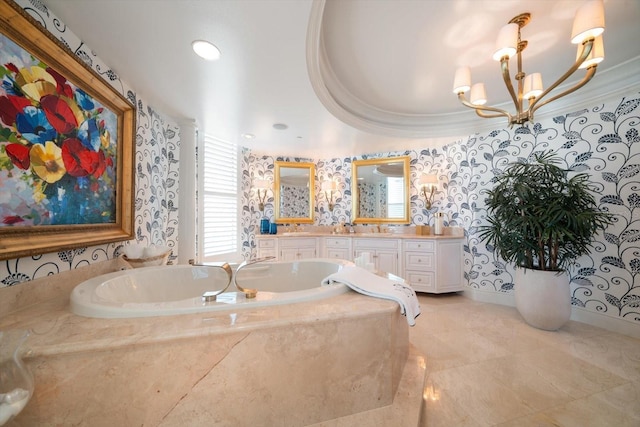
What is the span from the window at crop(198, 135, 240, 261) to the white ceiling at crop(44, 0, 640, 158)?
45 centimetres

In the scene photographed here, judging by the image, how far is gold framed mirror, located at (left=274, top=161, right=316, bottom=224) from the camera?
3.85 metres

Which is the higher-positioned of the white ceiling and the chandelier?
the white ceiling

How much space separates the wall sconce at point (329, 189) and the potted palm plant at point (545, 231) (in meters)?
2.25

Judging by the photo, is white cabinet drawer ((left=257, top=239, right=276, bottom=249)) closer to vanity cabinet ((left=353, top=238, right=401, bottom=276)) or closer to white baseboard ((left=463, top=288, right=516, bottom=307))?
vanity cabinet ((left=353, top=238, right=401, bottom=276))

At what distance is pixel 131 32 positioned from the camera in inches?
53.3

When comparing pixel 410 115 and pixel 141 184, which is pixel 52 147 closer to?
pixel 141 184

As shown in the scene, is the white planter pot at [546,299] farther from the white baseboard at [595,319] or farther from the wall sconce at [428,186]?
the wall sconce at [428,186]

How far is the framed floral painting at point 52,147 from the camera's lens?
3.30ft

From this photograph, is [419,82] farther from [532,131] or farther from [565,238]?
[565,238]

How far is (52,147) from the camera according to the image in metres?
1.20

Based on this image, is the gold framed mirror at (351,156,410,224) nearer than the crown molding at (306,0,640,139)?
No

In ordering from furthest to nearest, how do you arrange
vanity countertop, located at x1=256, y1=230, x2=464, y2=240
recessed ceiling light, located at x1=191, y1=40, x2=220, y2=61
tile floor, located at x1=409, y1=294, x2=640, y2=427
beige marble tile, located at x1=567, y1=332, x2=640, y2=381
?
vanity countertop, located at x1=256, y1=230, x2=464, y2=240 < beige marble tile, located at x1=567, y1=332, x2=640, y2=381 < recessed ceiling light, located at x1=191, y1=40, x2=220, y2=61 < tile floor, located at x1=409, y1=294, x2=640, y2=427

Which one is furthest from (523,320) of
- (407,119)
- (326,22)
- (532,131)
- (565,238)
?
(326,22)

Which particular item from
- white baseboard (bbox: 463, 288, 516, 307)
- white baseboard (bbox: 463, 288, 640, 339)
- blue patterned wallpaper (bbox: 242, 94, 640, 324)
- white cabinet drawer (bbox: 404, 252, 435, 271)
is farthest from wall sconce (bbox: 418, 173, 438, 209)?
white baseboard (bbox: 463, 288, 640, 339)
